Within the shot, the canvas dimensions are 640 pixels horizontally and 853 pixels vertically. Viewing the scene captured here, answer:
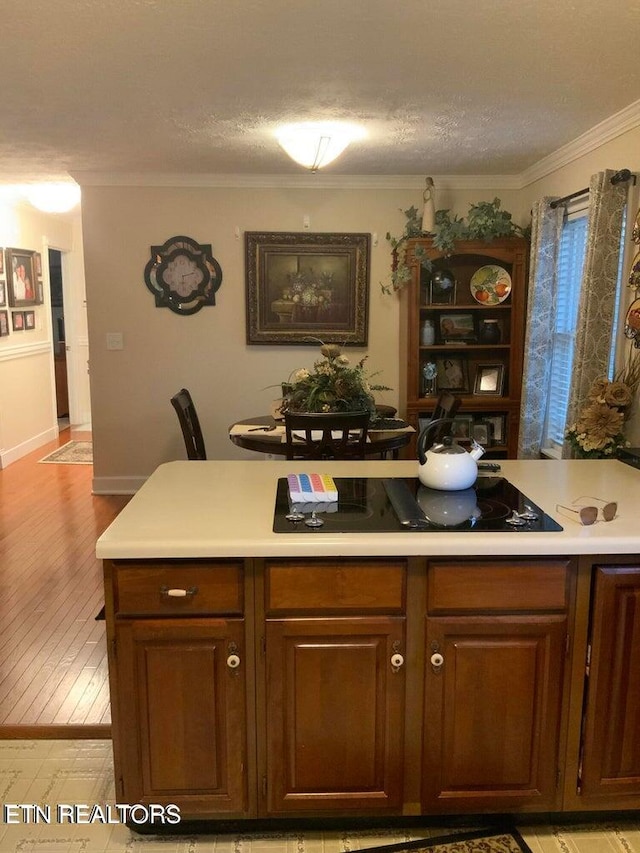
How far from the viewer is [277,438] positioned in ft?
12.3

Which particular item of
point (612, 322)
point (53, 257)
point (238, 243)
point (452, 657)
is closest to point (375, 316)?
point (238, 243)

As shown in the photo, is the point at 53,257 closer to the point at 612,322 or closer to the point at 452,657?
the point at 612,322

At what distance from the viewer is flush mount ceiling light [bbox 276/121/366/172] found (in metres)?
3.56

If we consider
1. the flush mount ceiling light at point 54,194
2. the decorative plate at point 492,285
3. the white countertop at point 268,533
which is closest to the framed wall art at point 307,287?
the decorative plate at point 492,285

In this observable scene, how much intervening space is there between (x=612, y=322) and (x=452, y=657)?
2126mm

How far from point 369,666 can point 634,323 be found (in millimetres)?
2087

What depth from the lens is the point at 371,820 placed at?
2.02 metres

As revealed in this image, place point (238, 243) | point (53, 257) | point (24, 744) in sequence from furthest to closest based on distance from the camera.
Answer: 1. point (53, 257)
2. point (238, 243)
3. point (24, 744)

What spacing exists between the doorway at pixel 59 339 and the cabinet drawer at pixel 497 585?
7267 millimetres

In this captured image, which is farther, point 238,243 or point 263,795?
point 238,243

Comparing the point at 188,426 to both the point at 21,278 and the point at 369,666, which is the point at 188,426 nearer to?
the point at 369,666

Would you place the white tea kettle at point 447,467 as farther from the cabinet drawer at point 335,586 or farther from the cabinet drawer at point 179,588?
the cabinet drawer at point 179,588

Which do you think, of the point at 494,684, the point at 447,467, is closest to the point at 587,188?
the point at 447,467

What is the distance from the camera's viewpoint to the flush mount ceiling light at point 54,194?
5516 mm
